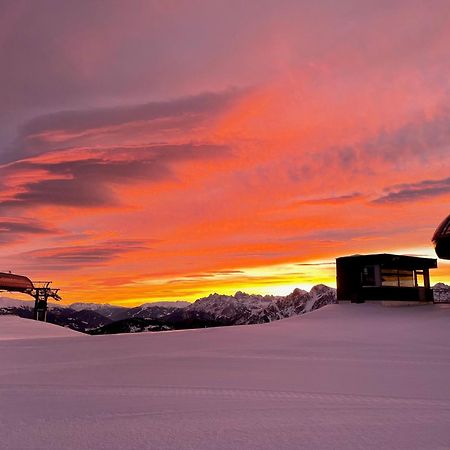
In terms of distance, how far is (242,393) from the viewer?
28.5ft

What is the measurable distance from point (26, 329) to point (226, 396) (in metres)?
27.3

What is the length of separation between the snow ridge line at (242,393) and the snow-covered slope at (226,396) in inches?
0.7

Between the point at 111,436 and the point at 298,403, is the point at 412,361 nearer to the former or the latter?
the point at 298,403

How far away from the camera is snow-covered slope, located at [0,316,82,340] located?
97.1ft

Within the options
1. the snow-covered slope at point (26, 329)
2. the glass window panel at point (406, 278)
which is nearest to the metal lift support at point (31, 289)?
the snow-covered slope at point (26, 329)

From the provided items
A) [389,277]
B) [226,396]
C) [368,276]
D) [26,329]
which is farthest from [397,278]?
[226,396]

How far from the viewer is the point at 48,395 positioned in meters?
8.63

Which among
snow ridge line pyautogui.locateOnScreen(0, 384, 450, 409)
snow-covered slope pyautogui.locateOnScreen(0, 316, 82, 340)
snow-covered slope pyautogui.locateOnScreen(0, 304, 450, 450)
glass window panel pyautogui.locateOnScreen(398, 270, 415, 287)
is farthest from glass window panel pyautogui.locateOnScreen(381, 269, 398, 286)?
snow ridge line pyautogui.locateOnScreen(0, 384, 450, 409)

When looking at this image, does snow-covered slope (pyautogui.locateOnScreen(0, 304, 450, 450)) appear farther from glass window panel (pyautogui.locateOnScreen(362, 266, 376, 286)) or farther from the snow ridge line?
glass window panel (pyautogui.locateOnScreen(362, 266, 376, 286))

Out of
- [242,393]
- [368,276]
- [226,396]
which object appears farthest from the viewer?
[368,276]

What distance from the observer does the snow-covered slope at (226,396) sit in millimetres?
6156

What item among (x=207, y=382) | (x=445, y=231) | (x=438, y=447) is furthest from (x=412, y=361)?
(x=445, y=231)

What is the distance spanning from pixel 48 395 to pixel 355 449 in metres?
5.46

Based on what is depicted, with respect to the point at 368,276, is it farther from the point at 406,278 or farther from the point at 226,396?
the point at 226,396
